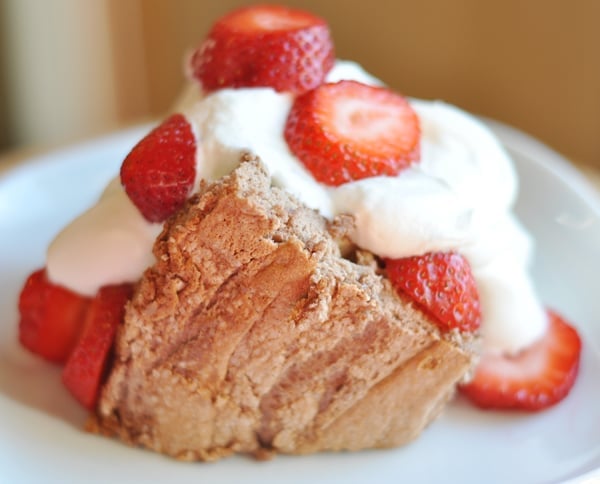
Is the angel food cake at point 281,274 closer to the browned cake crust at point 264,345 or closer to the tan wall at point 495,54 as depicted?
the browned cake crust at point 264,345

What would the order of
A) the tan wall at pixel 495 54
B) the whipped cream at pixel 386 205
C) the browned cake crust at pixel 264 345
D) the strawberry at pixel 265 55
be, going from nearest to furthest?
the browned cake crust at pixel 264 345 → the whipped cream at pixel 386 205 → the strawberry at pixel 265 55 → the tan wall at pixel 495 54

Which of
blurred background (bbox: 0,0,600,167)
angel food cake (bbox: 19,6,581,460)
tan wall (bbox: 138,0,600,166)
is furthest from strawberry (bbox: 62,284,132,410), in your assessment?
tan wall (bbox: 138,0,600,166)

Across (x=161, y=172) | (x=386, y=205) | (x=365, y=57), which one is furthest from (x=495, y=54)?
(x=161, y=172)

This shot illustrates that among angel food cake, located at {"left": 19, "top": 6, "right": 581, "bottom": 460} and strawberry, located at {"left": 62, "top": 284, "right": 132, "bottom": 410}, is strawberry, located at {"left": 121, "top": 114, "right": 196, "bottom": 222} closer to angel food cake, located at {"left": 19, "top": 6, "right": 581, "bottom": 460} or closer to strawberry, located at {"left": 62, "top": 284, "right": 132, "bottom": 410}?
angel food cake, located at {"left": 19, "top": 6, "right": 581, "bottom": 460}

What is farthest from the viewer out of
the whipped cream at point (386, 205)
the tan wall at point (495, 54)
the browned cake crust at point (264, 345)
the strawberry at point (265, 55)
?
the tan wall at point (495, 54)

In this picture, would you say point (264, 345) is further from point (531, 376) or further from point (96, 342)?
point (531, 376)

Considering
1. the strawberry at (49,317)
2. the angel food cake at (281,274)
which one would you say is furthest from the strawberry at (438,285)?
the strawberry at (49,317)
